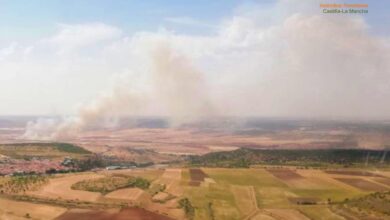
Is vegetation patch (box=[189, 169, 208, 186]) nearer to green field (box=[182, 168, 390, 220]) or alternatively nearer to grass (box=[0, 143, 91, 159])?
green field (box=[182, 168, 390, 220])

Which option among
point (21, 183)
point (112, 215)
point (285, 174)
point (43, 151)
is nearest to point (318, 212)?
point (112, 215)

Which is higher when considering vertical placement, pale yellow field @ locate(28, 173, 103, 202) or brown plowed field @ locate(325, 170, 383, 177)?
brown plowed field @ locate(325, 170, 383, 177)

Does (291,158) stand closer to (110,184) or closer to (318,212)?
(318,212)

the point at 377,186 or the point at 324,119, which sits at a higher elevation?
the point at 324,119

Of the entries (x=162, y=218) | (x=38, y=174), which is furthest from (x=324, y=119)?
(x=162, y=218)

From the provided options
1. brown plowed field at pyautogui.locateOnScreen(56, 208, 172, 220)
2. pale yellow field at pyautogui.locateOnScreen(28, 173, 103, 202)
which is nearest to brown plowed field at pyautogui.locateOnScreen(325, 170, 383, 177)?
brown plowed field at pyautogui.locateOnScreen(56, 208, 172, 220)

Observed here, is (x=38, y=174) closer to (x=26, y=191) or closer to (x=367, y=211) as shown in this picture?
(x=26, y=191)
